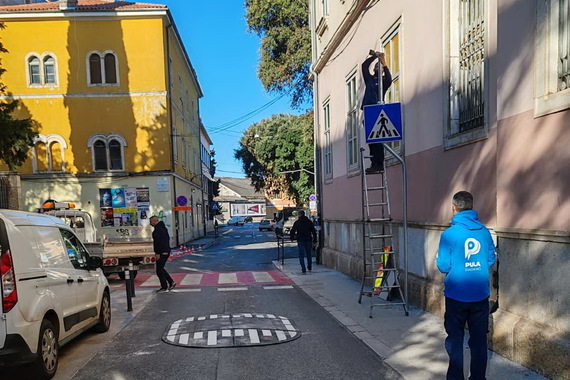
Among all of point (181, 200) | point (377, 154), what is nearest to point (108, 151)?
point (181, 200)

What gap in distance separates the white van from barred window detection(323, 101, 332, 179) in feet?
32.9

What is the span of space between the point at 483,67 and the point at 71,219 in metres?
12.8

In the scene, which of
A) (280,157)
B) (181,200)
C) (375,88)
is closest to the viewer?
(375,88)

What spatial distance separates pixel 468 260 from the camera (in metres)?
3.89

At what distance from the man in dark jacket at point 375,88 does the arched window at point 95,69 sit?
20.2m

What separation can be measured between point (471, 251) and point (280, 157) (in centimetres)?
3491

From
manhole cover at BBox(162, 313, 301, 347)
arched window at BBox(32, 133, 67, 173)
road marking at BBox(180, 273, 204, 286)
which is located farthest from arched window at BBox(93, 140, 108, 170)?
manhole cover at BBox(162, 313, 301, 347)

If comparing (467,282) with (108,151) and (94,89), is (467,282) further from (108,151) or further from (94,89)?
(94,89)

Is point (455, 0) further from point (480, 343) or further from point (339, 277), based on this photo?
point (339, 277)

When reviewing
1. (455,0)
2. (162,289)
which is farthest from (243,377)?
(162,289)

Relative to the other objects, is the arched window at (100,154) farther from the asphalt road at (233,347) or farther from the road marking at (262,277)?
the asphalt road at (233,347)

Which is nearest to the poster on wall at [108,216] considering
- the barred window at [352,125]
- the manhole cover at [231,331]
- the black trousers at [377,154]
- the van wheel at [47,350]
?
the barred window at [352,125]

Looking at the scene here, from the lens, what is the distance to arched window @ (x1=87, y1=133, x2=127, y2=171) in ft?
78.8

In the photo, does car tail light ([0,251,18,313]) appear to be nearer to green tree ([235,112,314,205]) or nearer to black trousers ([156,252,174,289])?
black trousers ([156,252,174,289])
